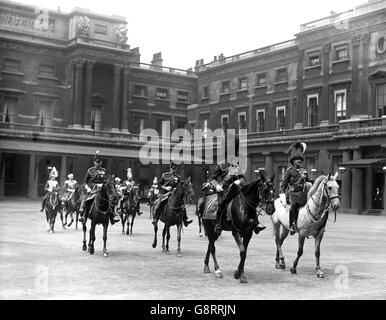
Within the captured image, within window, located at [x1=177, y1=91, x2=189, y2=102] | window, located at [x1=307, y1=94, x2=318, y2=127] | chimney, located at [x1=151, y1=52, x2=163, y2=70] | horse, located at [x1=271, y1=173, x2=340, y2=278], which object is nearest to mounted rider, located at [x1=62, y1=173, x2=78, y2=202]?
horse, located at [x1=271, y1=173, x2=340, y2=278]

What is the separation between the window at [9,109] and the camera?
5222 cm

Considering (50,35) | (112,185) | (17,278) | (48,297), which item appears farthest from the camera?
(50,35)

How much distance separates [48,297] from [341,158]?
3881cm

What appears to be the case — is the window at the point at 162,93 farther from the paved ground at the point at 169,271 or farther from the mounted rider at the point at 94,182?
the mounted rider at the point at 94,182

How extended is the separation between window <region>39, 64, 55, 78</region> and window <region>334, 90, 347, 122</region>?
1128 inches

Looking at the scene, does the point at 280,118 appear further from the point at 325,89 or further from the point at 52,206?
the point at 52,206

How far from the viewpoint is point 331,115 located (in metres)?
46.8

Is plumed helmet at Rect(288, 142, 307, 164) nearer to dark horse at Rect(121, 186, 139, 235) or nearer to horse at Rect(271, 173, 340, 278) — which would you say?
horse at Rect(271, 173, 340, 278)

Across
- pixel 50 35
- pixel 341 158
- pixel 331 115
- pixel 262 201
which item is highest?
pixel 50 35

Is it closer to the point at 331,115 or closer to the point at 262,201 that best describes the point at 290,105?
the point at 331,115

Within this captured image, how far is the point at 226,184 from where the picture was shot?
1213 cm

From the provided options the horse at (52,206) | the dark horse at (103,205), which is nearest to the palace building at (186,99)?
the horse at (52,206)

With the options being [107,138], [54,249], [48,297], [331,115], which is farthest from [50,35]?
[48,297]

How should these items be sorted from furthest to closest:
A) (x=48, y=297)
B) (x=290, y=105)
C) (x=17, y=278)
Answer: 1. (x=290, y=105)
2. (x=17, y=278)
3. (x=48, y=297)
